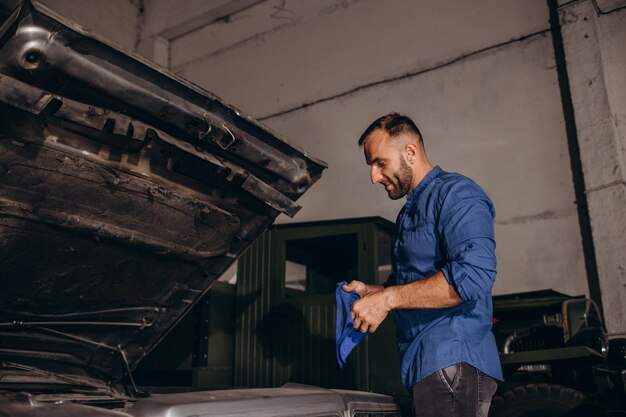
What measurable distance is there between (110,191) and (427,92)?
14.5 ft

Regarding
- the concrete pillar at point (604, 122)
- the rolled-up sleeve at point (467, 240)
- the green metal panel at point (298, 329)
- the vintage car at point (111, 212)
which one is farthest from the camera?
the concrete pillar at point (604, 122)

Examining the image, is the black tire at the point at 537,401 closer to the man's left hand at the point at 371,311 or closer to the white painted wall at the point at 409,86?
the white painted wall at the point at 409,86

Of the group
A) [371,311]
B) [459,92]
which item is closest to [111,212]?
[371,311]

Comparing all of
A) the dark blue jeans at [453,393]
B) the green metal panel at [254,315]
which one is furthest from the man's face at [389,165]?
the green metal panel at [254,315]

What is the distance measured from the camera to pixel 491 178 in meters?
5.01

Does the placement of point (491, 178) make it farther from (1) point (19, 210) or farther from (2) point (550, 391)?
(1) point (19, 210)

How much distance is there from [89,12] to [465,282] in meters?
6.88

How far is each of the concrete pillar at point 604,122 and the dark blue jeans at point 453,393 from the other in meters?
2.92

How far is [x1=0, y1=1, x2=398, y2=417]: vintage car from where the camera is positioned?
1332 millimetres

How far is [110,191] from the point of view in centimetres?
164

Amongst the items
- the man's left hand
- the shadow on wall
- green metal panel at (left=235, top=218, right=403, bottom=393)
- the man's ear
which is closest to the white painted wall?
green metal panel at (left=235, top=218, right=403, bottom=393)

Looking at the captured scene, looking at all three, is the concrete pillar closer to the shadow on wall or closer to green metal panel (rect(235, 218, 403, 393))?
green metal panel (rect(235, 218, 403, 393))

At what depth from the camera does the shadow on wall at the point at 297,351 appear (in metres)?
3.75

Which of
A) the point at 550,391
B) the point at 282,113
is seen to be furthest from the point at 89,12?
the point at 550,391
